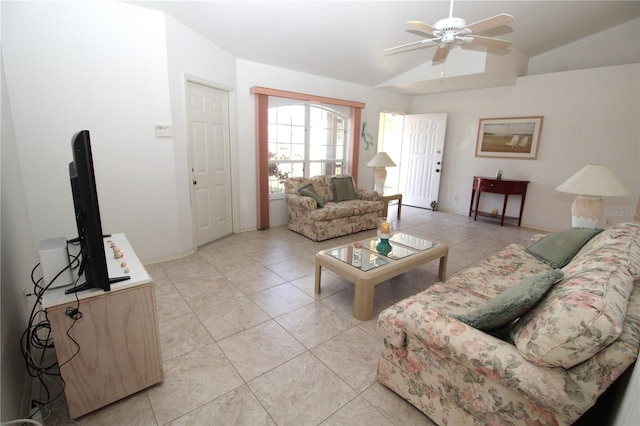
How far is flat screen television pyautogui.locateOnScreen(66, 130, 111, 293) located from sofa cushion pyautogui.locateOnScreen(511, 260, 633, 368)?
1808 millimetres

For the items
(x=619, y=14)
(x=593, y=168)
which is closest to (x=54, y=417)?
(x=593, y=168)

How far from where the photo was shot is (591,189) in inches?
103

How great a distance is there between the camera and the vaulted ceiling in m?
3.22

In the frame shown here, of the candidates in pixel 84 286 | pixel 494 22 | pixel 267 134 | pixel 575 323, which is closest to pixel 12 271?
pixel 84 286

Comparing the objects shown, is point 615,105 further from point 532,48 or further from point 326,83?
point 326,83

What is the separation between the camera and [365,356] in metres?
1.96

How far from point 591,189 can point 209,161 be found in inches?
158

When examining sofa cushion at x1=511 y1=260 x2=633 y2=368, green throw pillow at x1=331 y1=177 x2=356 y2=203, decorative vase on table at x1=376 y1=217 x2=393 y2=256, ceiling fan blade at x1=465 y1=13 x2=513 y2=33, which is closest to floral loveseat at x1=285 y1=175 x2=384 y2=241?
green throw pillow at x1=331 y1=177 x2=356 y2=203

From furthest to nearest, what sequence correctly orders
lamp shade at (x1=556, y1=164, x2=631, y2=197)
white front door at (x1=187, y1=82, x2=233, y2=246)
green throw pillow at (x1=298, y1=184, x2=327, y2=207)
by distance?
green throw pillow at (x1=298, y1=184, x2=327, y2=207), white front door at (x1=187, y1=82, x2=233, y2=246), lamp shade at (x1=556, y1=164, x2=631, y2=197)

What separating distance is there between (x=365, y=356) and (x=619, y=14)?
5.56 metres

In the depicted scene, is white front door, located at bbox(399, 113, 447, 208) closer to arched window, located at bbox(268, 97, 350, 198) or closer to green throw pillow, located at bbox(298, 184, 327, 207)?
arched window, located at bbox(268, 97, 350, 198)

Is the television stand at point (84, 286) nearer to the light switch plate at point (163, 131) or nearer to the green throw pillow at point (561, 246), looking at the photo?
the light switch plate at point (163, 131)

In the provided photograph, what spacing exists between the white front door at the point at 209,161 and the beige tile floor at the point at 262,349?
536 mm

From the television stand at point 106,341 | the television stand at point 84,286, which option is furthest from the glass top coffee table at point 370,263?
the television stand at point 84,286
